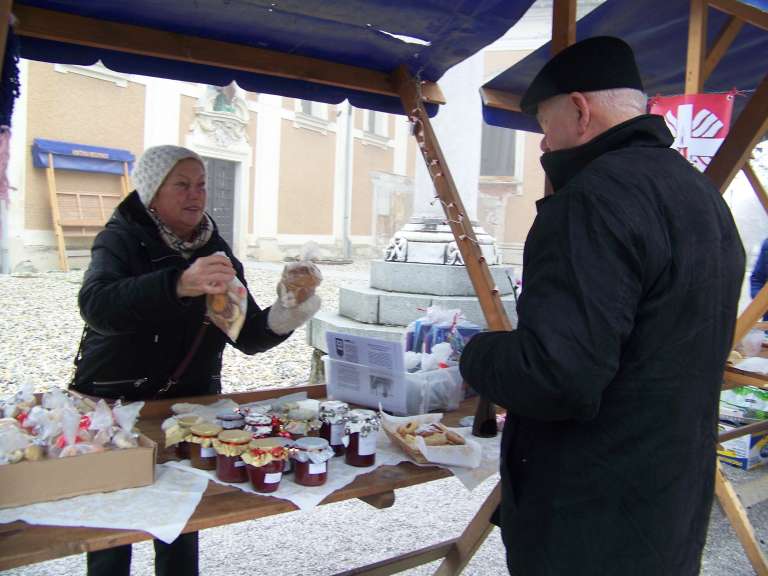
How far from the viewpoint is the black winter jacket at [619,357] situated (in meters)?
1.10

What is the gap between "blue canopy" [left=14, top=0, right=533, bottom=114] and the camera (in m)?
2.29

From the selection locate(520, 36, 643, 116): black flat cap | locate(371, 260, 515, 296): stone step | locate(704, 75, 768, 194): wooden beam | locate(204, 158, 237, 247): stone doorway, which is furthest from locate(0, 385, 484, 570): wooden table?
locate(204, 158, 237, 247): stone doorway

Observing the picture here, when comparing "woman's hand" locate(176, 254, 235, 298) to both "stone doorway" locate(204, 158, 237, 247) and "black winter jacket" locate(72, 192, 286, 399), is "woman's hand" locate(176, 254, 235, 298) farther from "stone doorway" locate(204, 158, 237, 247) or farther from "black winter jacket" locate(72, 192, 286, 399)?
"stone doorway" locate(204, 158, 237, 247)

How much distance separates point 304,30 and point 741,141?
1.60 meters

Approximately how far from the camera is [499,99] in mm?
3592

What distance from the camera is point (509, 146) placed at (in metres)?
21.7

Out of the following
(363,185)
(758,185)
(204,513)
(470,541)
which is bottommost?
(470,541)

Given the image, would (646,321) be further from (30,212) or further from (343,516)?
(30,212)

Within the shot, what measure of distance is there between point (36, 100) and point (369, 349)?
12.4m

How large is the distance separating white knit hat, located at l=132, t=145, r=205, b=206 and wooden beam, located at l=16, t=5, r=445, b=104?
1.83 feet

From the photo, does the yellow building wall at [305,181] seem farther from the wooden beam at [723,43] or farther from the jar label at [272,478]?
the jar label at [272,478]

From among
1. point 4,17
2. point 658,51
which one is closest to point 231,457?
point 4,17

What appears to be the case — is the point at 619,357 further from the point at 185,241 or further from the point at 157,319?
the point at 185,241

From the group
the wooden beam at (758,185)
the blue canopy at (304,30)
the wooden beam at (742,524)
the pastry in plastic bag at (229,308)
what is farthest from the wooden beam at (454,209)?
the wooden beam at (758,185)
